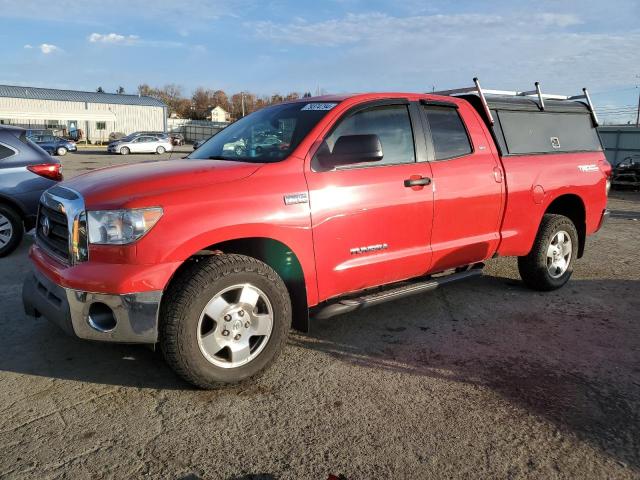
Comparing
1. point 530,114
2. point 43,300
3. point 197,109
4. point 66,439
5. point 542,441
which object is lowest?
point 542,441

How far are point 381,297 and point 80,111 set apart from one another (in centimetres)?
7157

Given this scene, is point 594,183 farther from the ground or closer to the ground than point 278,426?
farther from the ground

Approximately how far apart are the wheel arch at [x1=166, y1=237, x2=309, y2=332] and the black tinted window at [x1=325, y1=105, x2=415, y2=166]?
38.3 inches

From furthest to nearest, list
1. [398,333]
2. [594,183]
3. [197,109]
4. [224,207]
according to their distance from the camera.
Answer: [197,109], [594,183], [398,333], [224,207]

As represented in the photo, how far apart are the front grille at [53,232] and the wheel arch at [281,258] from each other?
784mm

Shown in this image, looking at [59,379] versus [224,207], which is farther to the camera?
[59,379]

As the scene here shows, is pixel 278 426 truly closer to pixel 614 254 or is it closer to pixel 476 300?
pixel 476 300

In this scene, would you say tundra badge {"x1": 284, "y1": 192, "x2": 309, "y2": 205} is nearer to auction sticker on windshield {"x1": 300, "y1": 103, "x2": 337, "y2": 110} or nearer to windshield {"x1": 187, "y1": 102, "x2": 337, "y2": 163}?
windshield {"x1": 187, "y1": 102, "x2": 337, "y2": 163}

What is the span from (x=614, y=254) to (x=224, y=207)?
20.5 feet

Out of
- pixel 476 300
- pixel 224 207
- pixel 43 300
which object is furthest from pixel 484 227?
pixel 43 300

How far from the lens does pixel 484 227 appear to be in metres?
4.56

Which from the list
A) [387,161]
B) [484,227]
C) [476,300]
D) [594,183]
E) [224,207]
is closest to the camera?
[224,207]

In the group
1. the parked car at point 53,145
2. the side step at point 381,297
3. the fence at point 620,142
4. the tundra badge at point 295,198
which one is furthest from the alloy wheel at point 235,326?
the parked car at point 53,145

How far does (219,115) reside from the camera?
112 m
